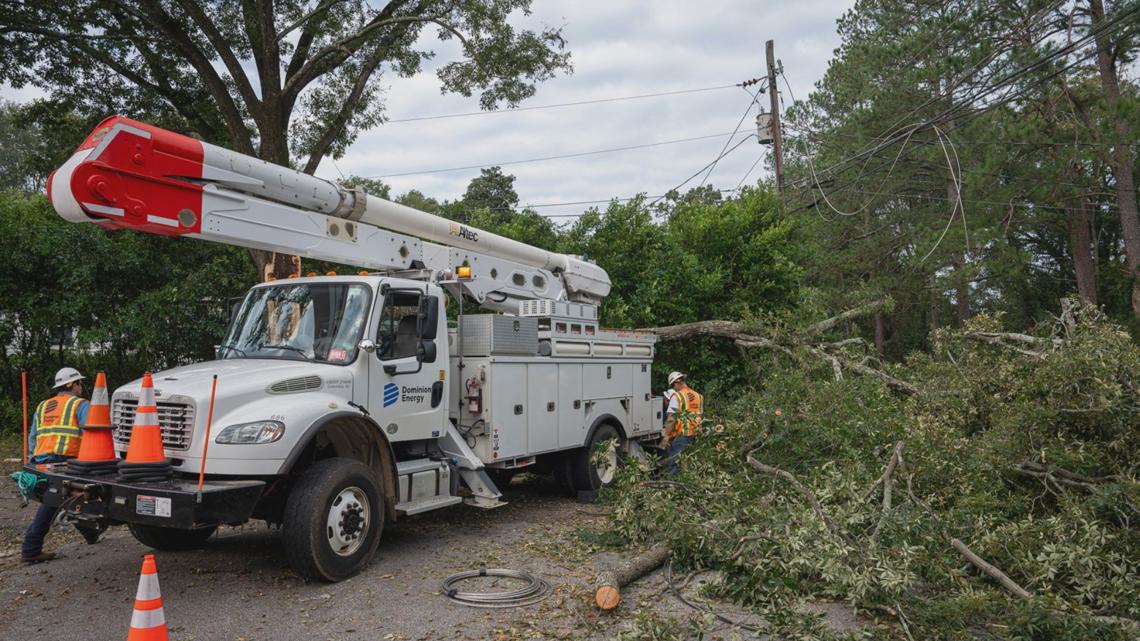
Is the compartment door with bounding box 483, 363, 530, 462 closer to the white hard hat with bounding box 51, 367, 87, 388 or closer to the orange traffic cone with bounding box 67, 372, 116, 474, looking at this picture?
the orange traffic cone with bounding box 67, 372, 116, 474

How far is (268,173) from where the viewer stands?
6621 mm

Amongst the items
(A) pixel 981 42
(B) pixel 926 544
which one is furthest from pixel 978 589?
(A) pixel 981 42

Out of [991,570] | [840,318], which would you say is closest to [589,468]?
[991,570]

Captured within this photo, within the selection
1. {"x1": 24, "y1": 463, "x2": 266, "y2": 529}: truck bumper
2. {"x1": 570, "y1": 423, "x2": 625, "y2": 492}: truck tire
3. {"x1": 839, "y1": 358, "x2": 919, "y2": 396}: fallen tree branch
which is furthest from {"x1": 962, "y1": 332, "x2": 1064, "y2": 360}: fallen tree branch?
{"x1": 24, "y1": 463, "x2": 266, "y2": 529}: truck bumper

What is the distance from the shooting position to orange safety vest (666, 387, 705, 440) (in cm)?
946

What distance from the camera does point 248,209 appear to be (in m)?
6.42

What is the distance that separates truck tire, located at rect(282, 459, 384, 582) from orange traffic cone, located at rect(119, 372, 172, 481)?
0.97 meters

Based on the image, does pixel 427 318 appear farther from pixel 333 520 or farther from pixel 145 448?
pixel 145 448

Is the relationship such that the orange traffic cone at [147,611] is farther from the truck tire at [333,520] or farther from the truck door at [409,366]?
the truck door at [409,366]

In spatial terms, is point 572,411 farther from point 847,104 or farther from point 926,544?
point 847,104

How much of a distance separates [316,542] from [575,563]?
2.30m

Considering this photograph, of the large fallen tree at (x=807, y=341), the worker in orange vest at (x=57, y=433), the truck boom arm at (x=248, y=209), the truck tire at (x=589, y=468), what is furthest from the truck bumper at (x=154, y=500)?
the large fallen tree at (x=807, y=341)

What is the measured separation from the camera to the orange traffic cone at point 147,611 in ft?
12.2

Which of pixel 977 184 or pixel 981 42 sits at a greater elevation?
pixel 981 42
